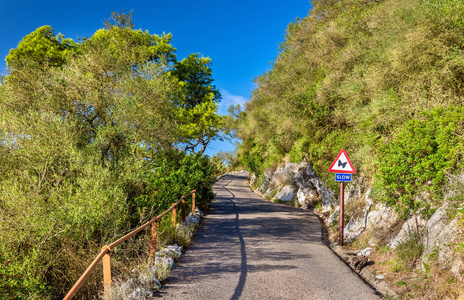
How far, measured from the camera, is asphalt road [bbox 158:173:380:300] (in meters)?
4.57

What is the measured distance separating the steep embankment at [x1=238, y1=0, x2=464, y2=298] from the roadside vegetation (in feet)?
18.9

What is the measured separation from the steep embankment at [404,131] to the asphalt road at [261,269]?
103 cm

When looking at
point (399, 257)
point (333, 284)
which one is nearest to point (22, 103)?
point (333, 284)

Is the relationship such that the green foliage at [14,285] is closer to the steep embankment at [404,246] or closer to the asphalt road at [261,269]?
the asphalt road at [261,269]

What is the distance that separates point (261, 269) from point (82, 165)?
615 centimetres

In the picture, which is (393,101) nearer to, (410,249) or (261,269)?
(410,249)

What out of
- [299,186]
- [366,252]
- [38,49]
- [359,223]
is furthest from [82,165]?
[38,49]

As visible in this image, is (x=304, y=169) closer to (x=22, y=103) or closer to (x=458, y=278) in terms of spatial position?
(x=458, y=278)

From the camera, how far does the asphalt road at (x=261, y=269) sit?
4566 mm

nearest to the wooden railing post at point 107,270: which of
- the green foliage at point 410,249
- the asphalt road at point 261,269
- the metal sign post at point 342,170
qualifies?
the asphalt road at point 261,269

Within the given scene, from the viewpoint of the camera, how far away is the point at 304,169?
16812mm

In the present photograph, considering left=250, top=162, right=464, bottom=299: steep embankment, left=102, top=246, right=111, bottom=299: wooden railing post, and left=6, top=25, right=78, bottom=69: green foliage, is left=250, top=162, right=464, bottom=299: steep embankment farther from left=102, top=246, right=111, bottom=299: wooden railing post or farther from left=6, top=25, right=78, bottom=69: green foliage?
left=6, top=25, right=78, bottom=69: green foliage

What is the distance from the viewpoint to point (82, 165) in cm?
816

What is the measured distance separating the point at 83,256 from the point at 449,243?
6.81m
